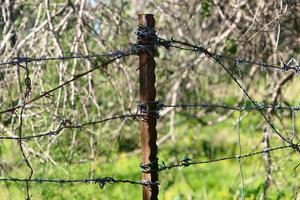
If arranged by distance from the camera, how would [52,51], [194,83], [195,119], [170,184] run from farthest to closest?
[195,119] → [194,83] → [170,184] → [52,51]

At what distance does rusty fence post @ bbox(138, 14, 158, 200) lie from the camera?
2951 mm

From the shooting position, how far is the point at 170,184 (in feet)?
21.1

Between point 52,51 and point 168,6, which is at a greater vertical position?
point 168,6

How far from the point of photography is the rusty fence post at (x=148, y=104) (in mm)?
2951

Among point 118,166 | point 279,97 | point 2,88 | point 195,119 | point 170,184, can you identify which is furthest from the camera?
point 195,119

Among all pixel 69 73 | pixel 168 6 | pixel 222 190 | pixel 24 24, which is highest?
pixel 168 6

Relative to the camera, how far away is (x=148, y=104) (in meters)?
2.97

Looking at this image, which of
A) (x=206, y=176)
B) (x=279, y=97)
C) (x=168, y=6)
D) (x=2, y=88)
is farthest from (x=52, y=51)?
(x=206, y=176)

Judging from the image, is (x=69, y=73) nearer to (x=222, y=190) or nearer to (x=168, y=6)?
(x=168, y=6)

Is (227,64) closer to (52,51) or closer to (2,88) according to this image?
(52,51)

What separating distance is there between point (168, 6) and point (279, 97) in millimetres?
1166

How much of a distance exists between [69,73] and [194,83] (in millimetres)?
2062

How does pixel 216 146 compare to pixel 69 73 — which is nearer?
pixel 69 73

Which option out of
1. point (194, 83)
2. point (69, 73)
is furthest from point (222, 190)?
point (69, 73)
